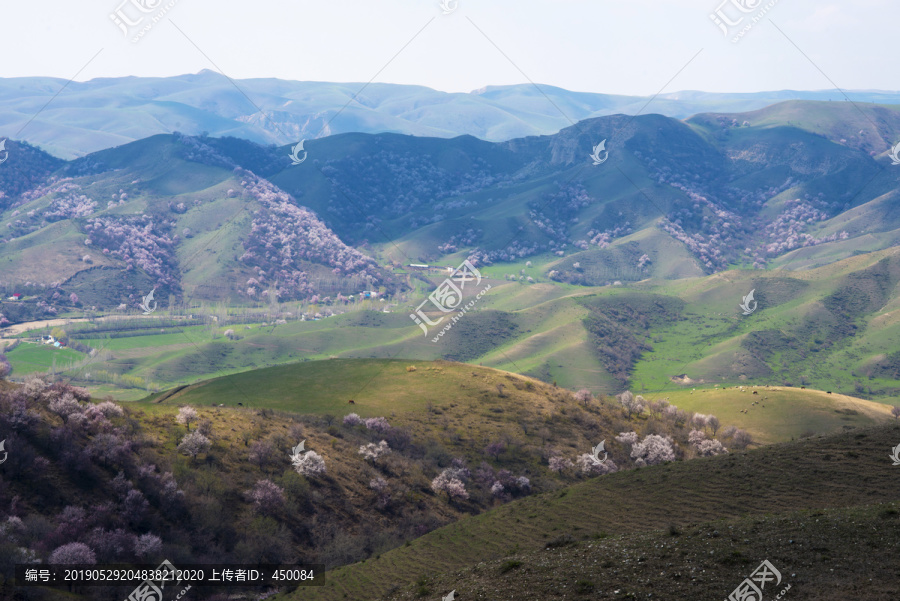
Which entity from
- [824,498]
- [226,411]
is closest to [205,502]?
[226,411]

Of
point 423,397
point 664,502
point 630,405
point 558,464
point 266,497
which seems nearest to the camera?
point 664,502

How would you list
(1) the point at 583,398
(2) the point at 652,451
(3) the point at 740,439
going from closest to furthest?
(2) the point at 652,451
(3) the point at 740,439
(1) the point at 583,398

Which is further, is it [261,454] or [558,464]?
[558,464]

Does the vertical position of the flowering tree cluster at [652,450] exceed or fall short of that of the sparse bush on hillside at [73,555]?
it falls short

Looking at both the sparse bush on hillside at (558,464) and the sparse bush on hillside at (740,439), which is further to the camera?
the sparse bush on hillside at (740,439)

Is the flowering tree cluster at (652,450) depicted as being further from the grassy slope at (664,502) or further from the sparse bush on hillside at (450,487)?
the sparse bush on hillside at (450,487)

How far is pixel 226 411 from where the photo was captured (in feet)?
196

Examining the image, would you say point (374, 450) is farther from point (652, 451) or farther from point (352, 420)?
point (652, 451)

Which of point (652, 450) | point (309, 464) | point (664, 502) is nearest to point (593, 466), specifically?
point (652, 450)

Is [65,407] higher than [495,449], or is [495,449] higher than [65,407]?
[65,407]

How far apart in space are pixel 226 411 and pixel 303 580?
24.4 m

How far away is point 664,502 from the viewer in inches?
1673

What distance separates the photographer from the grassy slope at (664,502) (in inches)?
1491

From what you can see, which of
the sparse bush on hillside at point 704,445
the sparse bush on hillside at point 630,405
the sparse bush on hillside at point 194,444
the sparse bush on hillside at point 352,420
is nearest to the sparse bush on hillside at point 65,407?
the sparse bush on hillside at point 194,444
